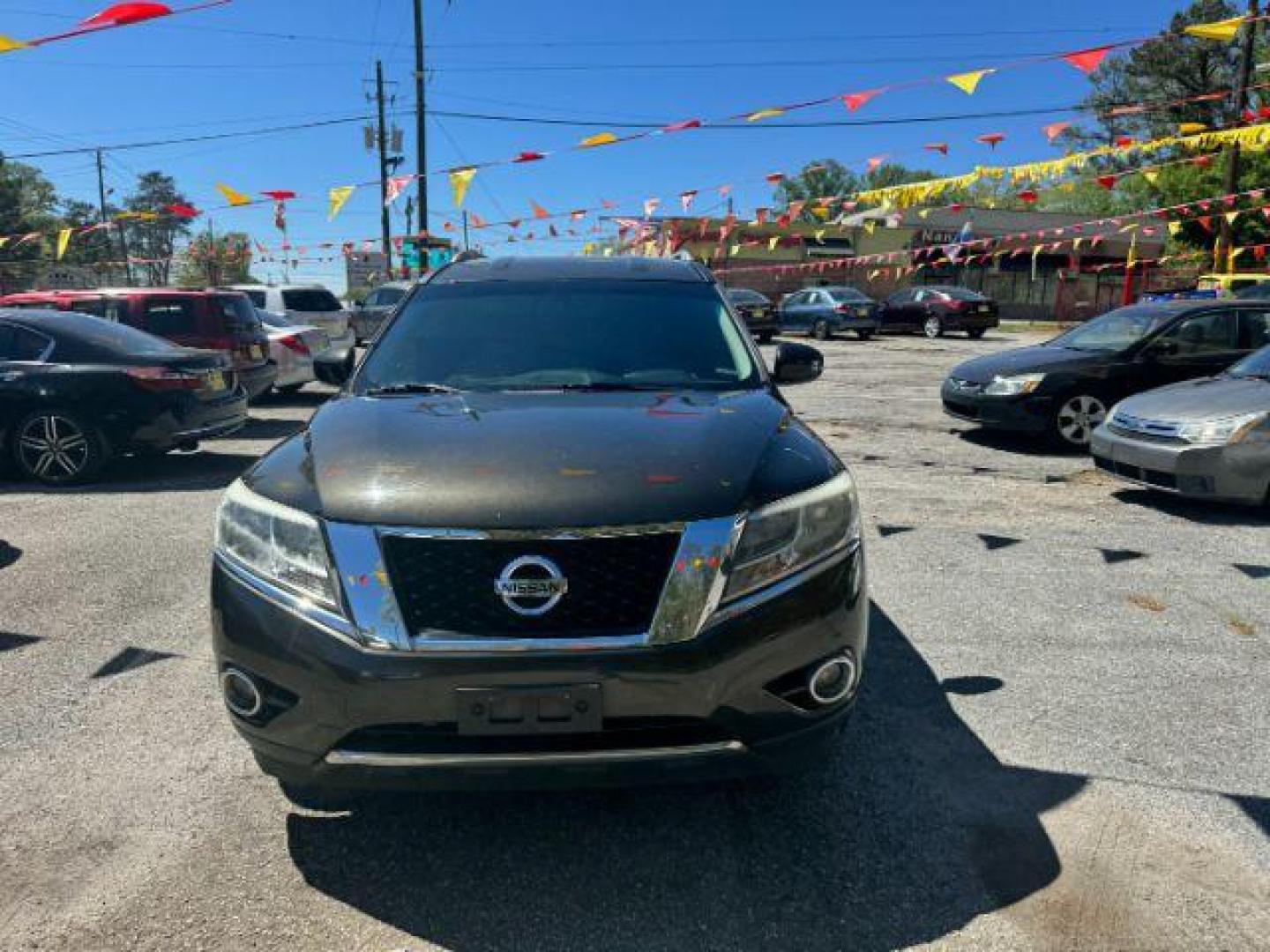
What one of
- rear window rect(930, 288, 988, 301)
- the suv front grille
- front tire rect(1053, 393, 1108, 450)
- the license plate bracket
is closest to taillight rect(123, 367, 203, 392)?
the suv front grille

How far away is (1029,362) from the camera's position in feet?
30.6

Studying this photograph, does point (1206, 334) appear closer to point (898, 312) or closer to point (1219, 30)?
point (1219, 30)

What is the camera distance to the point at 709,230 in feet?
131

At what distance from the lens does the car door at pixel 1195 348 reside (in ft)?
→ 29.0

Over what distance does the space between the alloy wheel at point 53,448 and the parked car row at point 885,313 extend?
66.8 feet

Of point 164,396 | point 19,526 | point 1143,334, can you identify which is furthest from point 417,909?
point 1143,334

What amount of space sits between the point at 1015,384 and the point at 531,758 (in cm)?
820

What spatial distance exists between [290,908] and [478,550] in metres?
1.10

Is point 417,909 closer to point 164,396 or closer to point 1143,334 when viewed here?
point 164,396

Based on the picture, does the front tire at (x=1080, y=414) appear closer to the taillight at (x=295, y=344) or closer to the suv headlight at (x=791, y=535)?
the suv headlight at (x=791, y=535)

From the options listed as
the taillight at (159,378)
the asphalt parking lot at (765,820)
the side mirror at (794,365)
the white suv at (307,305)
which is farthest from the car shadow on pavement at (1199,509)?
the white suv at (307,305)

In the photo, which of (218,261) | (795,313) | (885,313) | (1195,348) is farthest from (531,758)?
(218,261)

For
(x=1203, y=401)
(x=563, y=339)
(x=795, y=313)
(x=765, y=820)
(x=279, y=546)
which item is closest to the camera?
(x=279, y=546)

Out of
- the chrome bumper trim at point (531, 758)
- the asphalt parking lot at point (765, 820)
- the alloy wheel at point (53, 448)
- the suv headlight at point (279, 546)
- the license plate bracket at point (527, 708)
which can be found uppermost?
the suv headlight at point (279, 546)
